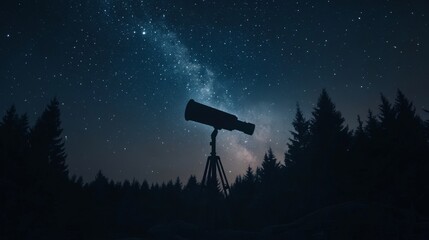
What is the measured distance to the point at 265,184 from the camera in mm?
33312

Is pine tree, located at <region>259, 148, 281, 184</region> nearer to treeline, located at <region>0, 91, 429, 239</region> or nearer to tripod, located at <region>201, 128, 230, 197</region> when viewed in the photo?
treeline, located at <region>0, 91, 429, 239</region>

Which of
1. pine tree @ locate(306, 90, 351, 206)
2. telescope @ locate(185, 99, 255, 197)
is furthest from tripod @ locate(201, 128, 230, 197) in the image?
pine tree @ locate(306, 90, 351, 206)

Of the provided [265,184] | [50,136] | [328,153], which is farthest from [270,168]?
[50,136]

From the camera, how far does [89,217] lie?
1820 centimetres

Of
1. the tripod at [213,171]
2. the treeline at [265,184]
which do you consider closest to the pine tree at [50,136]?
the treeline at [265,184]

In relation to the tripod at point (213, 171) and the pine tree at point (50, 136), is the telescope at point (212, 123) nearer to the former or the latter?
the tripod at point (213, 171)

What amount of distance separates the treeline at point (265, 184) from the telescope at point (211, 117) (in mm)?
3392

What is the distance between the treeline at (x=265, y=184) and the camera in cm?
1477

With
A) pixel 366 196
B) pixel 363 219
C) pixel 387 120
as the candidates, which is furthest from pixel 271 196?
pixel 363 219

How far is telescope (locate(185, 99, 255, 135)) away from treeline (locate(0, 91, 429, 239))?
3392 millimetres

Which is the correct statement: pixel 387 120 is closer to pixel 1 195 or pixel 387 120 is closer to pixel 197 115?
pixel 197 115

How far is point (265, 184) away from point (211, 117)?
22.2 metres

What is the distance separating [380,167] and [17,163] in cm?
2515

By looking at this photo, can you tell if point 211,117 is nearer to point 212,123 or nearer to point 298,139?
point 212,123
